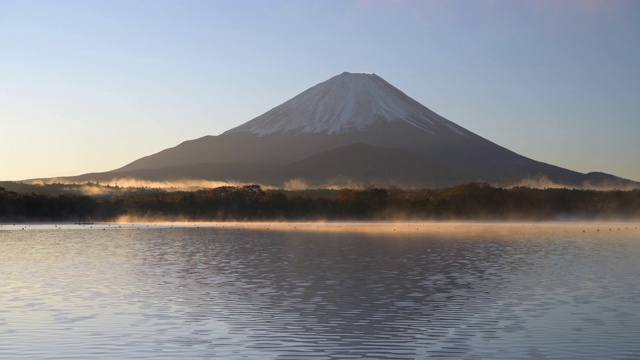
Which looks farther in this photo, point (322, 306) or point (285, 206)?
point (285, 206)

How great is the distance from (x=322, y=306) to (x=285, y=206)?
130483 mm

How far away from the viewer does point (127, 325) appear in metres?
27.6

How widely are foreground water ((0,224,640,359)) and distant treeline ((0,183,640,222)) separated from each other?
98561mm

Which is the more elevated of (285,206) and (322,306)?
(285,206)

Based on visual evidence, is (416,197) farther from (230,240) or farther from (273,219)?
(230,240)

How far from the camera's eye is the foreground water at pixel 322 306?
77.8ft

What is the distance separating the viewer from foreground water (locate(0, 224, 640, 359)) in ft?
77.8

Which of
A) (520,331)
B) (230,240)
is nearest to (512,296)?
(520,331)

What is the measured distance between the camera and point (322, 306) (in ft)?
103

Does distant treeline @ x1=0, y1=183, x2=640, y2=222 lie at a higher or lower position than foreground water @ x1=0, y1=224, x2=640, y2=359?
higher

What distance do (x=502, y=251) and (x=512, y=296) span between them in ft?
91.1

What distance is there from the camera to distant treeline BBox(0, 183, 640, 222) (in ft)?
501

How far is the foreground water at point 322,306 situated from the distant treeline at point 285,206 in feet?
323

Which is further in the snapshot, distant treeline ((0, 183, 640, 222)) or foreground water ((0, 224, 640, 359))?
distant treeline ((0, 183, 640, 222))
